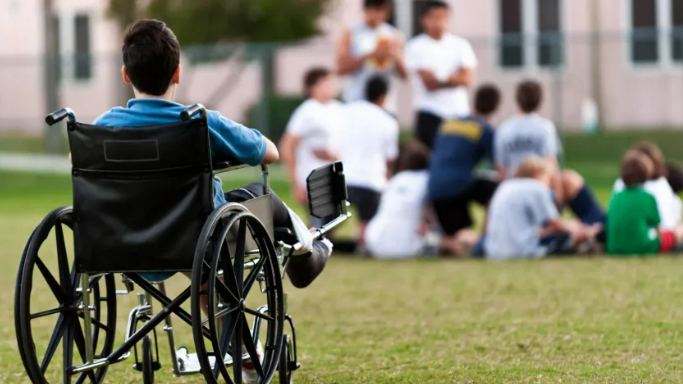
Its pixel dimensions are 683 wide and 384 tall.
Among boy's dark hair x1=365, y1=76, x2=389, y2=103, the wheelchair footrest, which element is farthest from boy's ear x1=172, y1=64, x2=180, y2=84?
boy's dark hair x1=365, y1=76, x2=389, y2=103

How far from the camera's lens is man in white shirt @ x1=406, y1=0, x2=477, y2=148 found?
39.8 ft

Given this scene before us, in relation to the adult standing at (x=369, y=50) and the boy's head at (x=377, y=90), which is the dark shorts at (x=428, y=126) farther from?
the boy's head at (x=377, y=90)

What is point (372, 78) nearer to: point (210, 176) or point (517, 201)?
point (517, 201)

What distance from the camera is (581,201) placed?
1103cm

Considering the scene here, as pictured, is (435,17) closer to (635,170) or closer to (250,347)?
(635,170)

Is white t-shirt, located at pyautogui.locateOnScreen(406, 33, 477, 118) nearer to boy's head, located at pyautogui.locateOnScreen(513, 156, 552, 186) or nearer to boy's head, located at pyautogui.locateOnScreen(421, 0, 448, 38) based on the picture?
boy's head, located at pyautogui.locateOnScreen(421, 0, 448, 38)

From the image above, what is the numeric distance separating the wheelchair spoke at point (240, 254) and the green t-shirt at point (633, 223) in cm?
583

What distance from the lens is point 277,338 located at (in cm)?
505

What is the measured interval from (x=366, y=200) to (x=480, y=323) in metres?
4.52

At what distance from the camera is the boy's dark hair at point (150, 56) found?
15.9 ft

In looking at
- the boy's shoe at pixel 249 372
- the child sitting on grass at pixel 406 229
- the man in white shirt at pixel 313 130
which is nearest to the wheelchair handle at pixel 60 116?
the boy's shoe at pixel 249 372

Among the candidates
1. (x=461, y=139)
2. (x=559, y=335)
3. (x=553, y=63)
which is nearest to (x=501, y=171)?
(x=461, y=139)

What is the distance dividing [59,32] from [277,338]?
1131 inches

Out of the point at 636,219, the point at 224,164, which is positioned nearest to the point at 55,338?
the point at 224,164
